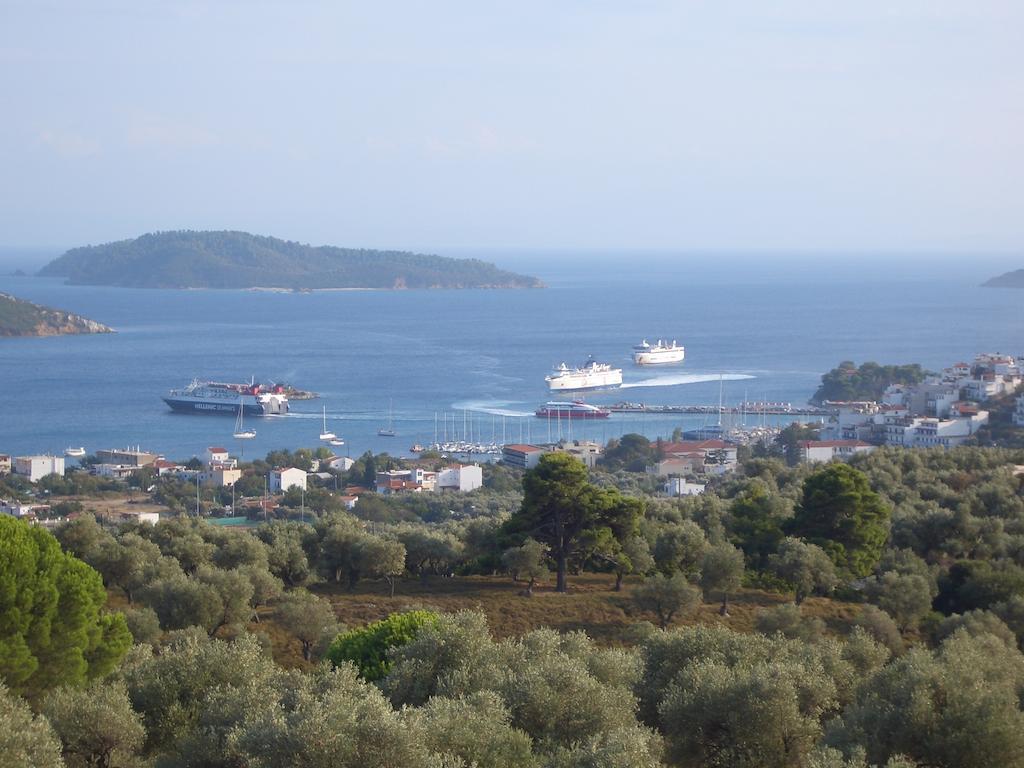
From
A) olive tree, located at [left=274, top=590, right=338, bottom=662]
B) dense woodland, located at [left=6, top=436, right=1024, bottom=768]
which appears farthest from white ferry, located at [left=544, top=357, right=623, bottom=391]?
olive tree, located at [left=274, top=590, right=338, bottom=662]

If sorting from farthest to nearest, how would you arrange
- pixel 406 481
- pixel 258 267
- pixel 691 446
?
1. pixel 258 267
2. pixel 691 446
3. pixel 406 481

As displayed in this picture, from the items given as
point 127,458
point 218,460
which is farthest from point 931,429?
point 127,458

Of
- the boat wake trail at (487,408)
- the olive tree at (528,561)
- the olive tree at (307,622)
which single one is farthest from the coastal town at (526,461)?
the olive tree at (307,622)

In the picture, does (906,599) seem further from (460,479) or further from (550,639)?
(460,479)

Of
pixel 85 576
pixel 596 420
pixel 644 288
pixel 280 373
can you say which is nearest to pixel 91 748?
pixel 85 576

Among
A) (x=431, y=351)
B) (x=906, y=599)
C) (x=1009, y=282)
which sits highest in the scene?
(x=1009, y=282)

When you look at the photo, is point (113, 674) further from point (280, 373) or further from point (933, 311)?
point (933, 311)
